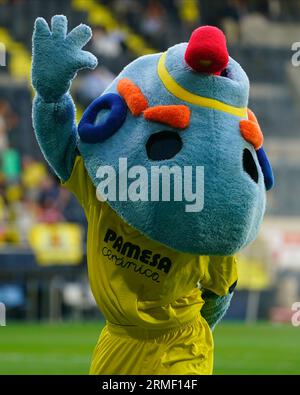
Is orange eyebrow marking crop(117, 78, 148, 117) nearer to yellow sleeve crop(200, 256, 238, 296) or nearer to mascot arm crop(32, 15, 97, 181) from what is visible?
mascot arm crop(32, 15, 97, 181)

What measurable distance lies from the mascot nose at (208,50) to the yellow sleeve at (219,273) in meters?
0.72

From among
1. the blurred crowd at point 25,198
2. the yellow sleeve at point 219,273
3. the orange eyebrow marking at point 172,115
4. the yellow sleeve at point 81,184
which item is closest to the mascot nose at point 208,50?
the orange eyebrow marking at point 172,115

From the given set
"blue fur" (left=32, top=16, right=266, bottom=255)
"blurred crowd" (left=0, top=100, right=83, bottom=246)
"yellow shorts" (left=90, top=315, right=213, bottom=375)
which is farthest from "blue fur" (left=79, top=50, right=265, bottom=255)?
"blurred crowd" (left=0, top=100, right=83, bottom=246)

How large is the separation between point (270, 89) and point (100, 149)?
14070 millimetres

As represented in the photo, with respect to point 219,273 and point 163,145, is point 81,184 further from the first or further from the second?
point 219,273

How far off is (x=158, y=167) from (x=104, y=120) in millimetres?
268

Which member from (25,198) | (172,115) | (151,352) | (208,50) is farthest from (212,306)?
(25,198)

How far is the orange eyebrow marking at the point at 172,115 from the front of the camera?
12.8ft

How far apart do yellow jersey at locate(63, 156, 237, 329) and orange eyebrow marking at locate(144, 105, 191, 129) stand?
0.36 metres

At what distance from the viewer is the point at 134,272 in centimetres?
412

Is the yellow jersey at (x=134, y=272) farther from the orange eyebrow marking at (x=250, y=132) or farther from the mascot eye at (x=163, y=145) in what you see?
the orange eyebrow marking at (x=250, y=132)

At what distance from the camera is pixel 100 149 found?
4016 mm
